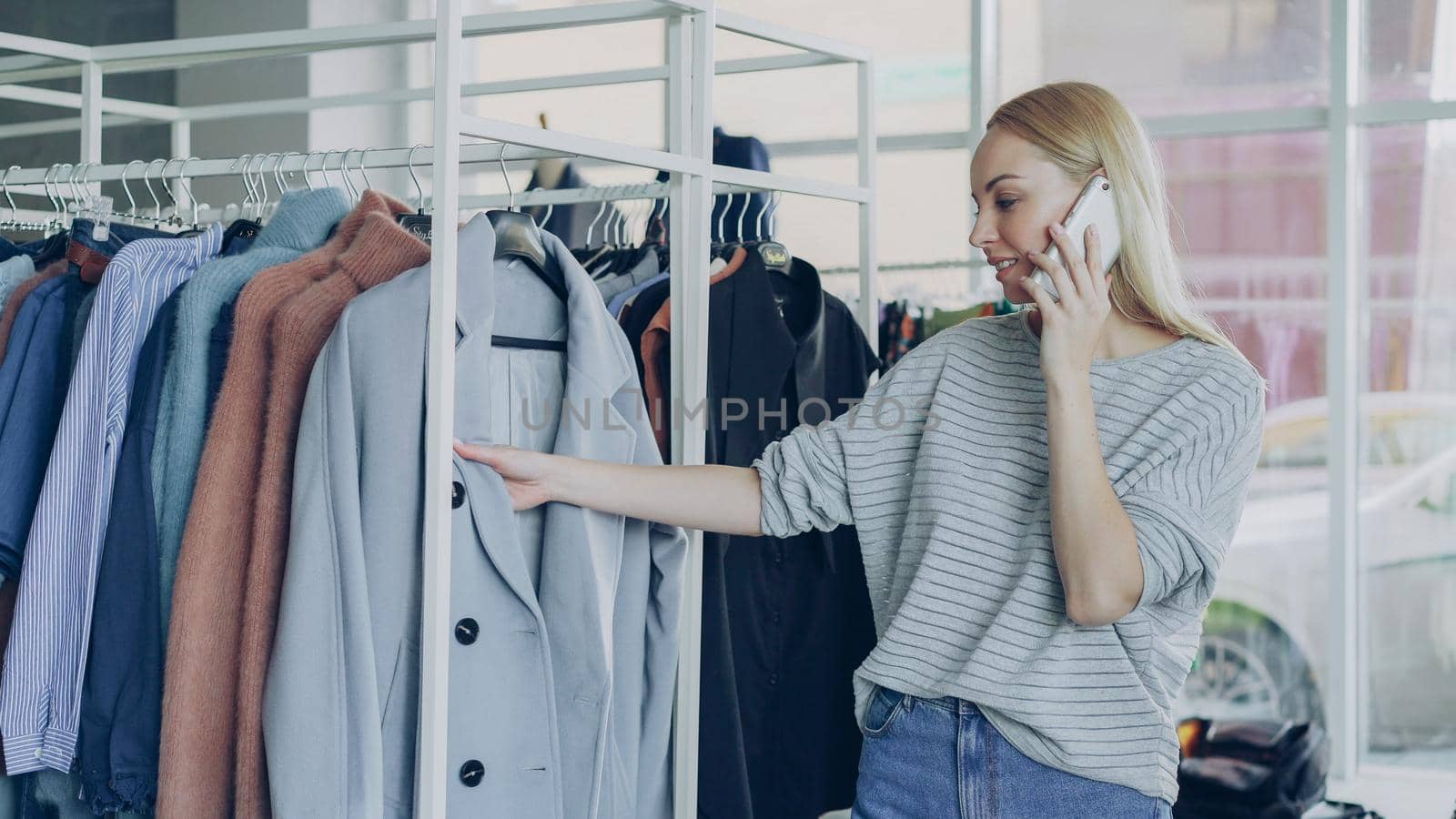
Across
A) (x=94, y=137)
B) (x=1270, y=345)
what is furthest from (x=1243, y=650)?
(x=94, y=137)

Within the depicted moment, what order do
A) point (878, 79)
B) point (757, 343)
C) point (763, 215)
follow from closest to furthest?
point (757, 343) → point (763, 215) → point (878, 79)

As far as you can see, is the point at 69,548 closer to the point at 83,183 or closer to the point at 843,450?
the point at 83,183

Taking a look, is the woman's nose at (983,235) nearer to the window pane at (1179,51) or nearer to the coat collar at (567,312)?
the coat collar at (567,312)

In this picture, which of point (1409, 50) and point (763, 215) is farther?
point (1409, 50)

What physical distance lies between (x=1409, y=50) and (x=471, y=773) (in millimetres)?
3231

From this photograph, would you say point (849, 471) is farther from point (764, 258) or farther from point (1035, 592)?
point (764, 258)

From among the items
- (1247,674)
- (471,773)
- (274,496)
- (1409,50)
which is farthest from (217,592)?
(1409,50)

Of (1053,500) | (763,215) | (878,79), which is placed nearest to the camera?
(1053,500)

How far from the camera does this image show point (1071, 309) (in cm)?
143

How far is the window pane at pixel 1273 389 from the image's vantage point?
3.76 meters

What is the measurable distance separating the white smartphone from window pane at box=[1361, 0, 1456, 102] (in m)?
2.55

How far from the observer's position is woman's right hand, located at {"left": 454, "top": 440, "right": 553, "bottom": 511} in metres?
1.57

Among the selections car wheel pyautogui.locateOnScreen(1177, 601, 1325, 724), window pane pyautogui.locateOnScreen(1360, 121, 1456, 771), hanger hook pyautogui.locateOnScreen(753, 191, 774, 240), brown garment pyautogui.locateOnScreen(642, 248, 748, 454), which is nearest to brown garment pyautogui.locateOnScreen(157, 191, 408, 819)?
brown garment pyautogui.locateOnScreen(642, 248, 748, 454)

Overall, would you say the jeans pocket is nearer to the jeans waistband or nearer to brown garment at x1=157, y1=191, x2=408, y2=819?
the jeans waistband
